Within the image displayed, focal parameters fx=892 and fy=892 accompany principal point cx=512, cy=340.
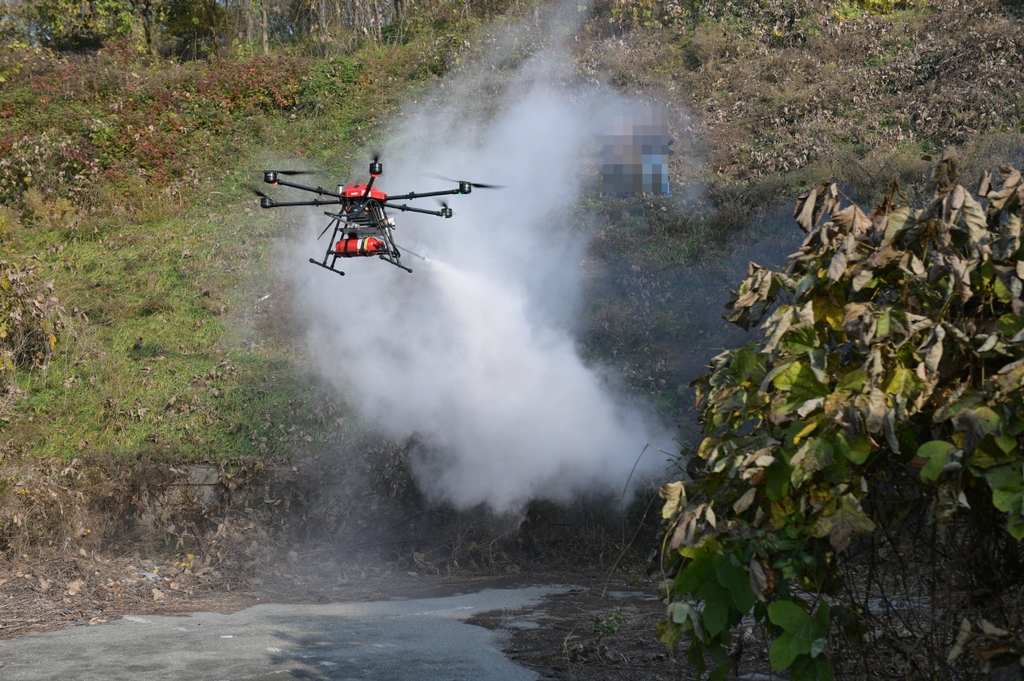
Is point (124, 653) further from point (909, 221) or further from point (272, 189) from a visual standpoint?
point (272, 189)

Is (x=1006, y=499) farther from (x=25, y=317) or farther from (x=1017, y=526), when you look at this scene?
(x=25, y=317)

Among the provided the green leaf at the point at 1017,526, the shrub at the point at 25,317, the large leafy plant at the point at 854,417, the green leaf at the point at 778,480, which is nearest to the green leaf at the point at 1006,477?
the large leafy plant at the point at 854,417

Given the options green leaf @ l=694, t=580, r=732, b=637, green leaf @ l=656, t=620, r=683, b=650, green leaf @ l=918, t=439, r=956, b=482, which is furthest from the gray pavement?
green leaf @ l=918, t=439, r=956, b=482

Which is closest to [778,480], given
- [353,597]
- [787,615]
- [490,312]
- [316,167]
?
[787,615]

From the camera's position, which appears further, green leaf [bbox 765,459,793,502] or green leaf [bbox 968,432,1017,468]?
green leaf [bbox 765,459,793,502]

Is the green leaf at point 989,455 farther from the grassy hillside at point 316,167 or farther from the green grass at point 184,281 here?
the green grass at point 184,281

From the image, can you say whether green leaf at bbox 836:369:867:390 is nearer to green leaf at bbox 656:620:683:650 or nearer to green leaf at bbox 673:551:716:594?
green leaf at bbox 673:551:716:594
